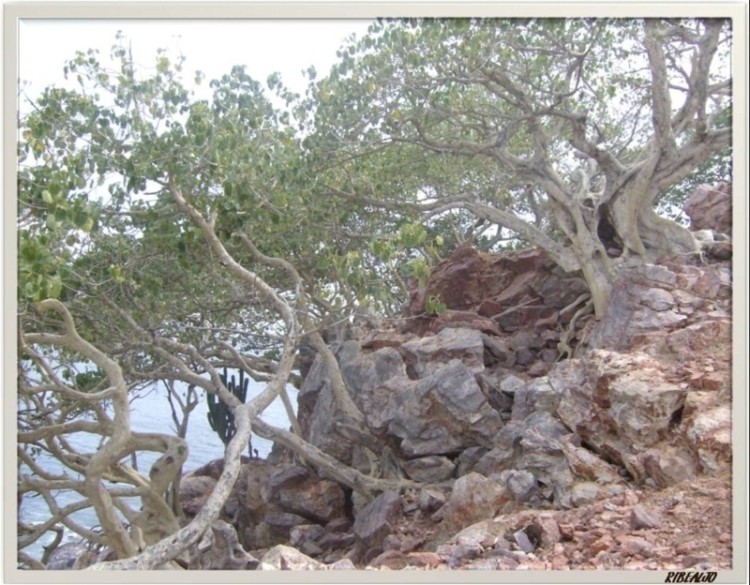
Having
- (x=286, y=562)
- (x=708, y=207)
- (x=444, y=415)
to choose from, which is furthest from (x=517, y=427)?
(x=708, y=207)

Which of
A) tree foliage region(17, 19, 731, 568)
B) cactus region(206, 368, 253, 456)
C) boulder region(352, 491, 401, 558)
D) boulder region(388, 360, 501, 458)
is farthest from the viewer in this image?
cactus region(206, 368, 253, 456)

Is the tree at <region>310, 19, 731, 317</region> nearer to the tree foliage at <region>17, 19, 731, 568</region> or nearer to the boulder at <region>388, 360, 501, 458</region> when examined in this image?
the tree foliage at <region>17, 19, 731, 568</region>

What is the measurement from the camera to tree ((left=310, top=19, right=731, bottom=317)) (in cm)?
646

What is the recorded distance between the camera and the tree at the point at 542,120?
6457mm

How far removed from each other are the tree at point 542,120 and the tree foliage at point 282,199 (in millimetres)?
28

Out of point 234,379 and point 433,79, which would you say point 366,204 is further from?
point 234,379

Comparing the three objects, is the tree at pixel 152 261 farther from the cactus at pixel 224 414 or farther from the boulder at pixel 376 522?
the cactus at pixel 224 414

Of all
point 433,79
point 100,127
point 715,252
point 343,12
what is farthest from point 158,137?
point 715,252

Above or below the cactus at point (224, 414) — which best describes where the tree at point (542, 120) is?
above

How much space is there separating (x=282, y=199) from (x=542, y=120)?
11.5 feet

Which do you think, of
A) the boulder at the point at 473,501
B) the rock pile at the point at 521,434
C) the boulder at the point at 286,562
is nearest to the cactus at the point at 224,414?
the rock pile at the point at 521,434

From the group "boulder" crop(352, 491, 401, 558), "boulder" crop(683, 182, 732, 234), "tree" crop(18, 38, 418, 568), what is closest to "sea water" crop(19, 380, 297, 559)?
"tree" crop(18, 38, 418, 568)

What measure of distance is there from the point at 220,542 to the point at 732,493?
3.23 m

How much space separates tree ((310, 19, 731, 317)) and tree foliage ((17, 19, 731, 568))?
3cm
